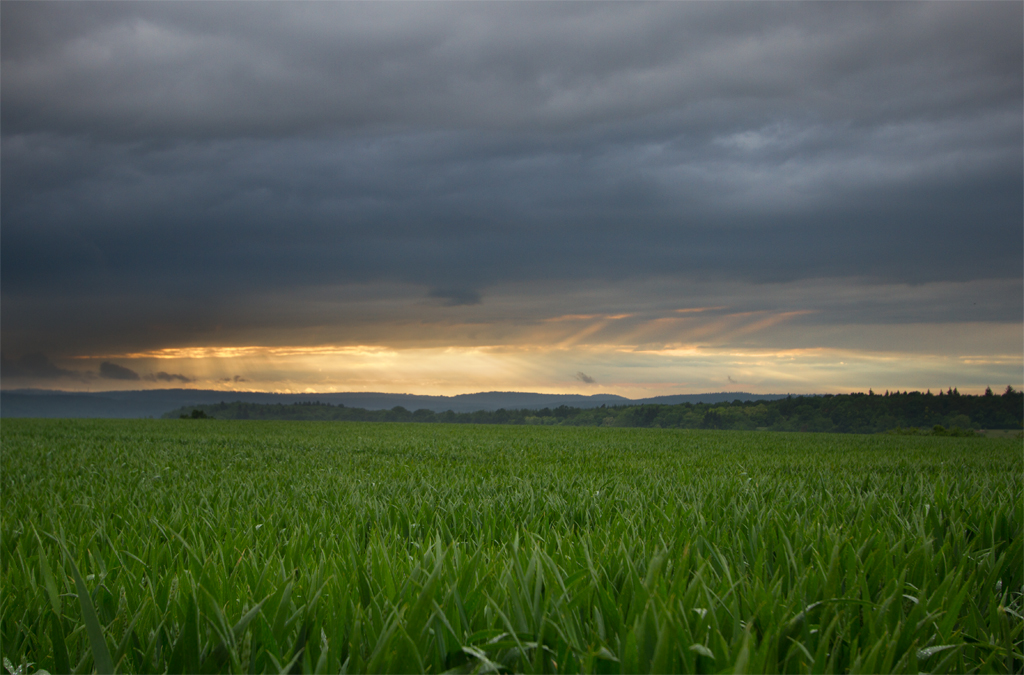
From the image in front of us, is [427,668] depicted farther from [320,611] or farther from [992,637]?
[992,637]

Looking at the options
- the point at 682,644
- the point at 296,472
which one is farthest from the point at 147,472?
the point at 682,644

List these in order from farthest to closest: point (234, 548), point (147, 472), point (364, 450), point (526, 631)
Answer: point (364, 450), point (147, 472), point (234, 548), point (526, 631)

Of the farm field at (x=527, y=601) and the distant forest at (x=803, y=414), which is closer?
the farm field at (x=527, y=601)

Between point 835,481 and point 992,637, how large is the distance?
4.83 metres

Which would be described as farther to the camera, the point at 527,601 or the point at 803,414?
the point at 803,414

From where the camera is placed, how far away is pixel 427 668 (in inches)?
49.5

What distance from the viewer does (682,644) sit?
1.20 meters

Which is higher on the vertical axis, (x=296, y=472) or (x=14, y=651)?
(x=14, y=651)

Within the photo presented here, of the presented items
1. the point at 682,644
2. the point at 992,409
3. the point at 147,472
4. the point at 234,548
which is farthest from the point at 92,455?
the point at 992,409

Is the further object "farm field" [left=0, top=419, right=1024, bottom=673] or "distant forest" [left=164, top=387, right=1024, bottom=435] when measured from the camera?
"distant forest" [left=164, top=387, right=1024, bottom=435]

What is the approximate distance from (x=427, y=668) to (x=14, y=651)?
1.29 meters

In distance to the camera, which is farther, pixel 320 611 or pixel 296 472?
pixel 296 472

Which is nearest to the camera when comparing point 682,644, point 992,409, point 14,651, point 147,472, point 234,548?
point 682,644

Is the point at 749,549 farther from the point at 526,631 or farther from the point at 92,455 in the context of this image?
the point at 92,455
